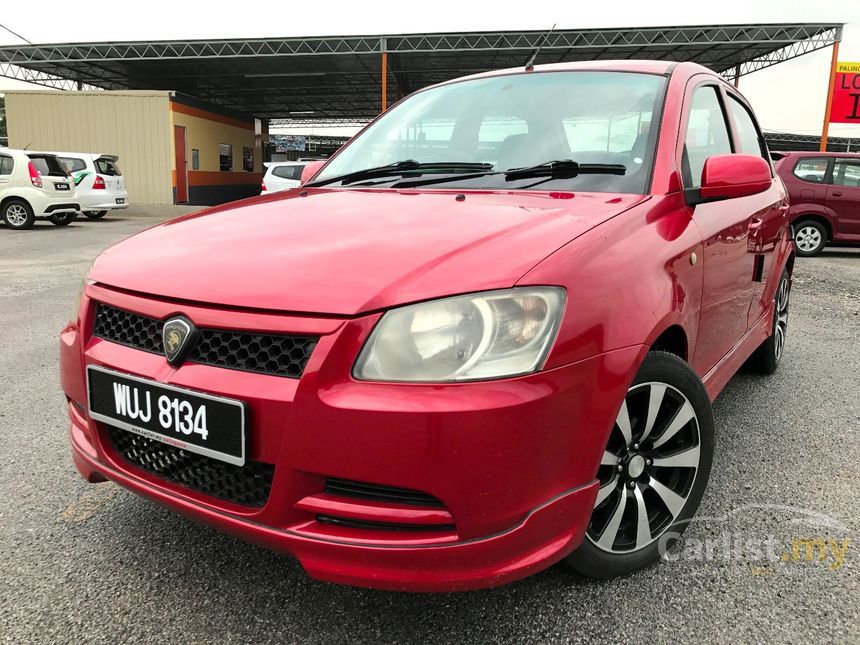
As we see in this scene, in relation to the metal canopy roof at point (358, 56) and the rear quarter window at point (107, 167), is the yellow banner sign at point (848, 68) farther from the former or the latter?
the rear quarter window at point (107, 167)

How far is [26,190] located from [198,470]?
48.0ft

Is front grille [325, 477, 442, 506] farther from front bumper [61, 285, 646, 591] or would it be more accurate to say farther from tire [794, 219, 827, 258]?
tire [794, 219, 827, 258]

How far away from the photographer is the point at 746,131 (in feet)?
11.2

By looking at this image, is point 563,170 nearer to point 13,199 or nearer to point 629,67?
point 629,67

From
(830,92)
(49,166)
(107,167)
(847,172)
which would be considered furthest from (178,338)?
(830,92)

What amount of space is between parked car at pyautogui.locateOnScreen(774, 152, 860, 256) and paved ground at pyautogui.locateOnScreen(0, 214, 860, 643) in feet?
29.1

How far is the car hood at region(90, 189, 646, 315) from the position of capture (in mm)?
1494

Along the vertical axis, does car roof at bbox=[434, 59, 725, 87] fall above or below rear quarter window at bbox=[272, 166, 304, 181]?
above

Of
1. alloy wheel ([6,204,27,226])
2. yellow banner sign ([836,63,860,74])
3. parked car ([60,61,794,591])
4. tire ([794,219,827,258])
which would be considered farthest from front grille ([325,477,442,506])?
yellow banner sign ([836,63,860,74])

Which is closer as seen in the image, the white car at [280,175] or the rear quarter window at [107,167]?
the white car at [280,175]

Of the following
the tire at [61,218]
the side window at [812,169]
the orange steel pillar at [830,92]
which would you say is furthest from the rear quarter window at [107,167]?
the orange steel pillar at [830,92]

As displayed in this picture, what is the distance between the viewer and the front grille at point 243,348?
1.46m

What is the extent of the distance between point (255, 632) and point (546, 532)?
0.78 meters

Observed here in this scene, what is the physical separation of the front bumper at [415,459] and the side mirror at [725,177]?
925 mm
